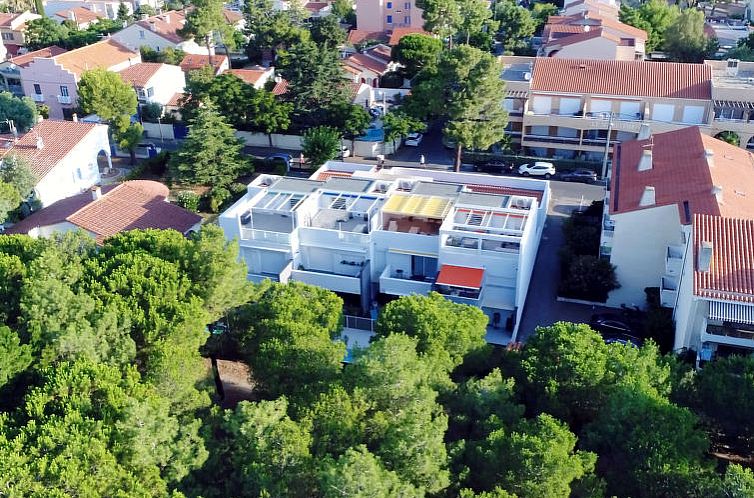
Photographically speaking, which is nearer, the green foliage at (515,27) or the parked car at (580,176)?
the parked car at (580,176)

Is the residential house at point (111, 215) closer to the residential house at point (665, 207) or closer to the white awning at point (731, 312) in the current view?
the residential house at point (665, 207)

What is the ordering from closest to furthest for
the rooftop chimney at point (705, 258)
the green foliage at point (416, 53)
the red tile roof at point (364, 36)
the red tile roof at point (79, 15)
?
the rooftop chimney at point (705, 258) < the green foliage at point (416, 53) < the red tile roof at point (364, 36) < the red tile roof at point (79, 15)

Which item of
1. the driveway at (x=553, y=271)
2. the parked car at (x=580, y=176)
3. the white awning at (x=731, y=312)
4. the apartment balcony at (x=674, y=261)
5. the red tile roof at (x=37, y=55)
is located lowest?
the driveway at (x=553, y=271)

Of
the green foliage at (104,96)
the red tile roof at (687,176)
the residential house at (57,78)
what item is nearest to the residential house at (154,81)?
the residential house at (57,78)

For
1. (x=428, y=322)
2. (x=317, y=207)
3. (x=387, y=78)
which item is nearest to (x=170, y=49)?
(x=387, y=78)

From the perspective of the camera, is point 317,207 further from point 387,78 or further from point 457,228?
point 387,78

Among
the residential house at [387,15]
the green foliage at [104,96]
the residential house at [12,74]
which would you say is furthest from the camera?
the residential house at [387,15]

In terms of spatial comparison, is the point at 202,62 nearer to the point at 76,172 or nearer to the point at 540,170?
the point at 76,172

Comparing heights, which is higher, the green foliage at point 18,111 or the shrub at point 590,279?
the green foliage at point 18,111
